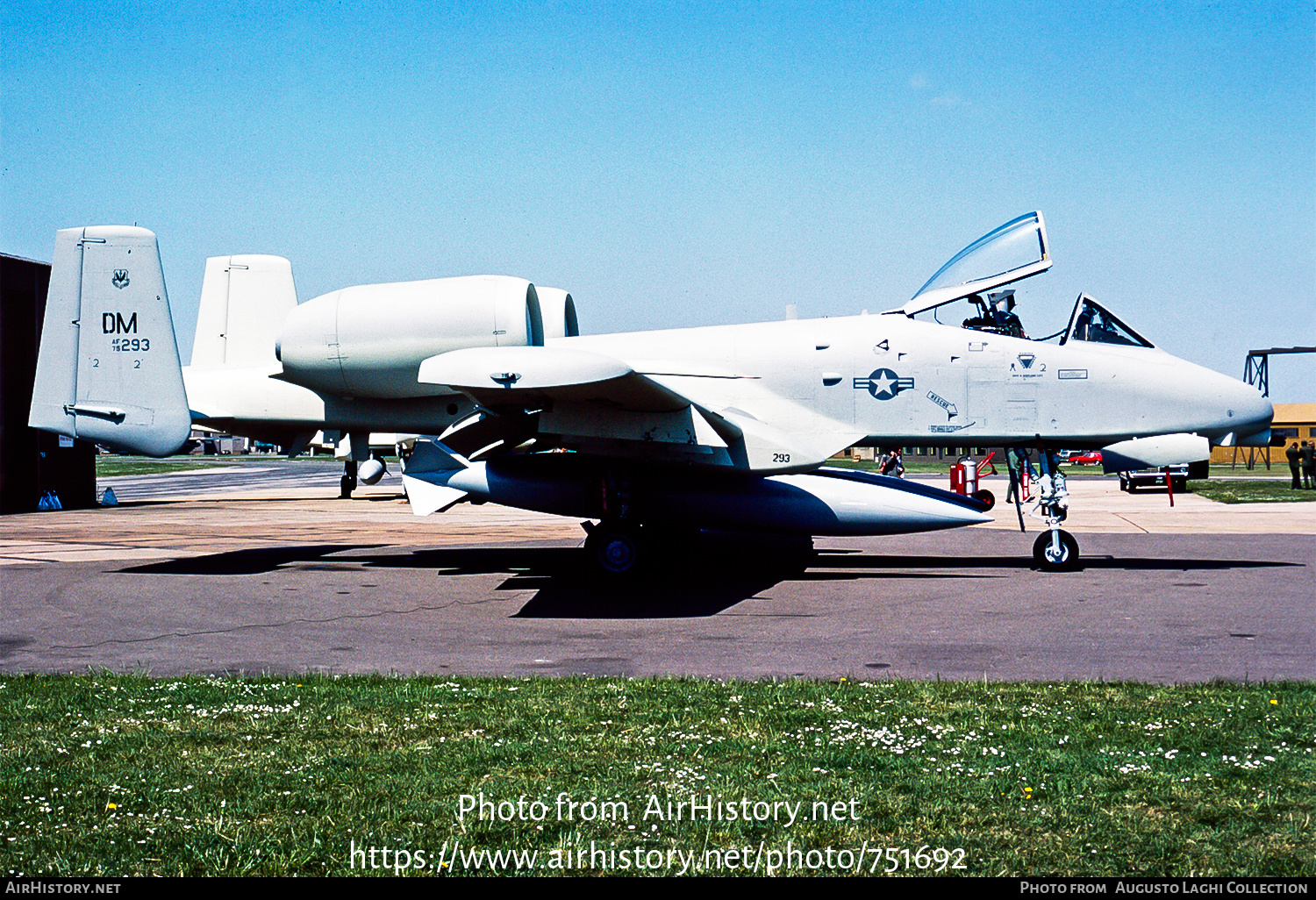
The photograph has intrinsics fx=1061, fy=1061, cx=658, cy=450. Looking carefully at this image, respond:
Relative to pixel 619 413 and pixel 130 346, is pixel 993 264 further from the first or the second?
pixel 130 346

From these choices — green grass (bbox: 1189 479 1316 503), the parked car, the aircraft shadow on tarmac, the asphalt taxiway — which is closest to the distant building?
green grass (bbox: 1189 479 1316 503)

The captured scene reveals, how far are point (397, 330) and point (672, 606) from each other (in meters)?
5.36

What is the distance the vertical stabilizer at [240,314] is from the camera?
57.0 ft

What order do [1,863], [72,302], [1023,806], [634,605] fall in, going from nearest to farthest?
[1,863], [1023,806], [634,605], [72,302]

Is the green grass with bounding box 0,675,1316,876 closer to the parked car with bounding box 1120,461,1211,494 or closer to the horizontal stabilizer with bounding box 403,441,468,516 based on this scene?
the horizontal stabilizer with bounding box 403,441,468,516

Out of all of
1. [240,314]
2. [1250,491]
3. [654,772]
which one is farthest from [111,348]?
[1250,491]

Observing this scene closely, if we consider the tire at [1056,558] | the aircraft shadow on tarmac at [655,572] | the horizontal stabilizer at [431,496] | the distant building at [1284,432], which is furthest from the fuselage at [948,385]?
the distant building at [1284,432]

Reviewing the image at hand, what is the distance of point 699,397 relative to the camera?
13.5 m

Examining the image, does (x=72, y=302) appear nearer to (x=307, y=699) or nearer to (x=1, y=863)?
(x=307, y=699)

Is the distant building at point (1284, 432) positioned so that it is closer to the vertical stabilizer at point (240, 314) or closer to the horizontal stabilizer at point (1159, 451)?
the horizontal stabilizer at point (1159, 451)

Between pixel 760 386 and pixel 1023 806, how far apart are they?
31.4 ft

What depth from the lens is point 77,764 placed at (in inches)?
192

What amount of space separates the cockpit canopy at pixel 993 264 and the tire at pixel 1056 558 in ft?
10.6
